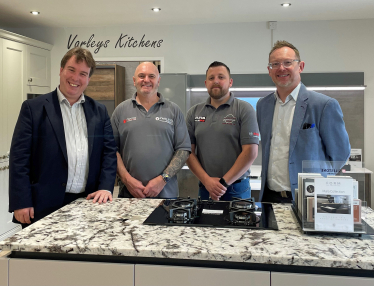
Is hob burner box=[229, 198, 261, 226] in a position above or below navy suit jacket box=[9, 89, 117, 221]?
below

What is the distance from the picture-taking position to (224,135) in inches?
99.0

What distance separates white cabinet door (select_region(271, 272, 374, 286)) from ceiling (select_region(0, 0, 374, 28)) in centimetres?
335

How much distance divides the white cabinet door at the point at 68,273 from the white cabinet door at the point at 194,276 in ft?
0.16

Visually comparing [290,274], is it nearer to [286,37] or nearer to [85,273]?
[85,273]

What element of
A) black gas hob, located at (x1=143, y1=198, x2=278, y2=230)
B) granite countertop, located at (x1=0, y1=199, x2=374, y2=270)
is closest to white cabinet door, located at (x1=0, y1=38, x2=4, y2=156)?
granite countertop, located at (x1=0, y1=199, x2=374, y2=270)

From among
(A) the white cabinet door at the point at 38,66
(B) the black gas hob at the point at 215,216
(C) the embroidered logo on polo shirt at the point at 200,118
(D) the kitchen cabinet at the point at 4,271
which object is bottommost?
(D) the kitchen cabinet at the point at 4,271

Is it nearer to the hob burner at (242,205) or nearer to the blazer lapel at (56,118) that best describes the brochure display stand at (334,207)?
the hob burner at (242,205)

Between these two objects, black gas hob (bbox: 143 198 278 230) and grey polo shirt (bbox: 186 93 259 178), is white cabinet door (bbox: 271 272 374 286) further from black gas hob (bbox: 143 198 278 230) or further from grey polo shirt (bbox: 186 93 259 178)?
grey polo shirt (bbox: 186 93 259 178)

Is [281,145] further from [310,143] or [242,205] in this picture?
[242,205]

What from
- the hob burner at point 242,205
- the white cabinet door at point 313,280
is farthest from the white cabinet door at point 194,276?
the hob burner at point 242,205

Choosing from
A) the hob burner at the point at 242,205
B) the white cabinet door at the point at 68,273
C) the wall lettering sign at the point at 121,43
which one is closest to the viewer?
the white cabinet door at the point at 68,273

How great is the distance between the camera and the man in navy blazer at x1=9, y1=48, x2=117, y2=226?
1.77 metres

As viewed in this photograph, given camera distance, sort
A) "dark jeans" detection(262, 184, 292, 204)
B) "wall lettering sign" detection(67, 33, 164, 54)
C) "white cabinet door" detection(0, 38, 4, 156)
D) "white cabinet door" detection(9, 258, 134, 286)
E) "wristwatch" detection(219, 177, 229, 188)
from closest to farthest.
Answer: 1. "white cabinet door" detection(9, 258, 134, 286)
2. "dark jeans" detection(262, 184, 292, 204)
3. "wristwatch" detection(219, 177, 229, 188)
4. "white cabinet door" detection(0, 38, 4, 156)
5. "wall lettering sign" detection(67, 33, 164, 54)

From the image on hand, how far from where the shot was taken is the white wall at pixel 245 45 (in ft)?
14.7
